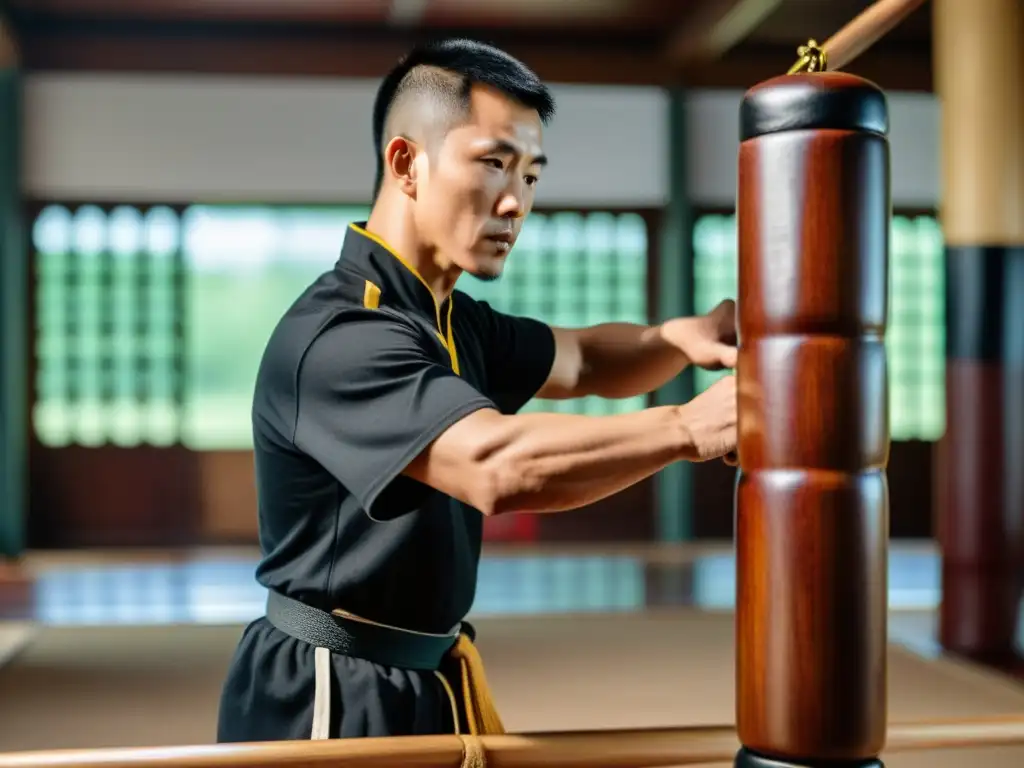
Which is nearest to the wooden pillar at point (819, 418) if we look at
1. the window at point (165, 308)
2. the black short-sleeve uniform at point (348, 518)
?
the black short-sleeve uniform at point (348, 518)

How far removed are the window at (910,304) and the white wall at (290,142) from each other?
266 millimetres

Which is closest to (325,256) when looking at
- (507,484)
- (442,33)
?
(442,33)

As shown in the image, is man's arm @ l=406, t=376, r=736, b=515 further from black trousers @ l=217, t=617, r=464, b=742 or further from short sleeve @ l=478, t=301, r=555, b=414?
short sleeve @ l=478, t=301, r=555, b=414

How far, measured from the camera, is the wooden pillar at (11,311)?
22.6 ft

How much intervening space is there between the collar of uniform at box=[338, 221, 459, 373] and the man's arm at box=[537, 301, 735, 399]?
28 centimetres

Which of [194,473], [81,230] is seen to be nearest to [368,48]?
[81,230]

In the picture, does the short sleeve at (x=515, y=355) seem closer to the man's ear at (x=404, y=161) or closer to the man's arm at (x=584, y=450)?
the man's ear at (x=404, y=161)

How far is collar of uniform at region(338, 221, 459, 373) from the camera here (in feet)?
4.00

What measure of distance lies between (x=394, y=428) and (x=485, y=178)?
0.28m

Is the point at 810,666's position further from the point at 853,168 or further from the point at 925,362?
the point at 925,362

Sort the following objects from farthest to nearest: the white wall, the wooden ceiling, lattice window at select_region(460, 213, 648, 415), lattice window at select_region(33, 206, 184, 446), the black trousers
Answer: lattice window at select_region(460, 213, 648, 415) < lattice window at select_region(33, 206, 184, 446) < the white wall < the wooden ceiling < the black trousers

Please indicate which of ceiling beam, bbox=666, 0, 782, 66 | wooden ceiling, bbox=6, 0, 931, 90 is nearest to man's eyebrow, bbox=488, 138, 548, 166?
ceiling beam, bbox=666, 0, 782, 66

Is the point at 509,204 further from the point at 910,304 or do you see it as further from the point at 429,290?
the point at 910,304

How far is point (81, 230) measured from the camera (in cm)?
723
